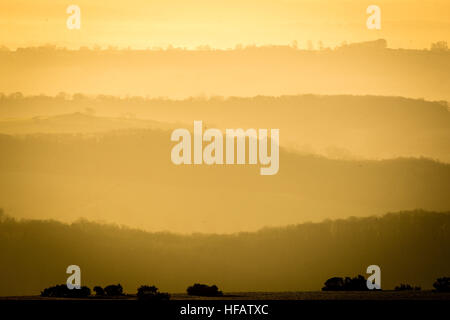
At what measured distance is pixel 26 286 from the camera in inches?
789

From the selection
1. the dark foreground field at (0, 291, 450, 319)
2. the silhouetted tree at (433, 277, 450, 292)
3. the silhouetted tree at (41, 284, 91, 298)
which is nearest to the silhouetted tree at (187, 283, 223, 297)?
the dark foreground field at (0, 291, 450, 319)

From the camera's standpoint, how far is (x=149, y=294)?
63.1ft

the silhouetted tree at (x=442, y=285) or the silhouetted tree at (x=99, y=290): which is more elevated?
the silhouetted tree at (x=442, y=285)

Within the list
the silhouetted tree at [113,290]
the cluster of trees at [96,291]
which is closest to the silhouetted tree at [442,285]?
the cluster of trees at [96,291]

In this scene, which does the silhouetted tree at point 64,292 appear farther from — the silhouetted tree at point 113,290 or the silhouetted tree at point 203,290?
the silhouetted tree at point 203,290

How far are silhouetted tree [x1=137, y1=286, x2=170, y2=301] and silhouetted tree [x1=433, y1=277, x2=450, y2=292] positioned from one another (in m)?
5.73

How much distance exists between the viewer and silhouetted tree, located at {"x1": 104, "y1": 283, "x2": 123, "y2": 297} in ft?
63.9

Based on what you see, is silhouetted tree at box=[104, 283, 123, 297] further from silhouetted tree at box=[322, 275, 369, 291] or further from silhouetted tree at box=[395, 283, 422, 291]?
silhouetted tree at box=[395, 283, 422, 291]

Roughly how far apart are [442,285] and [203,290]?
505 centimetres

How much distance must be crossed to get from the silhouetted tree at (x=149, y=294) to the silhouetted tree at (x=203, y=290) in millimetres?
627

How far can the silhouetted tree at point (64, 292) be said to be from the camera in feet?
63.5
